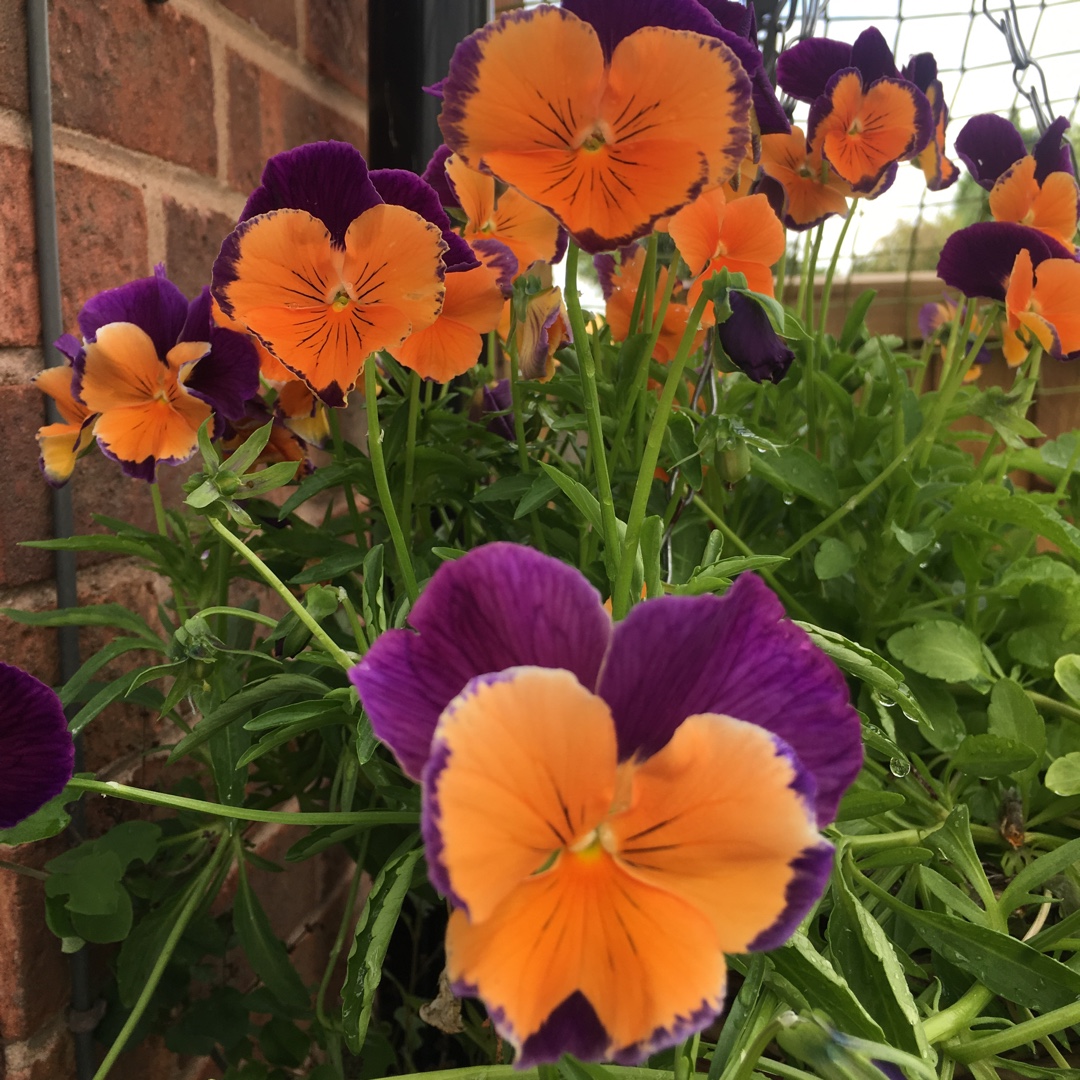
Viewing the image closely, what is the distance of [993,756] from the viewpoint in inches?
19.5

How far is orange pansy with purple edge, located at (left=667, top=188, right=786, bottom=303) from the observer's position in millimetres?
504

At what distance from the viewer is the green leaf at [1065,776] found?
0.49m

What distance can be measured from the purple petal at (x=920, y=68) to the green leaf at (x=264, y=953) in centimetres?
78

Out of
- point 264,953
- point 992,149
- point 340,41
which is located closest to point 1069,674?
point 992,149

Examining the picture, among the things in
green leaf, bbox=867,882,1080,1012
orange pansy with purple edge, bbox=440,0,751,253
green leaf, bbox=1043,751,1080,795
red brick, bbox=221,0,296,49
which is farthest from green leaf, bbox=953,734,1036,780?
red brick, bbox=221,0,296,49

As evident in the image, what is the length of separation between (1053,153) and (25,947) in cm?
93

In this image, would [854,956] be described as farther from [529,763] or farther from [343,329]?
[343,329]

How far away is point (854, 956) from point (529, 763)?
23 cm

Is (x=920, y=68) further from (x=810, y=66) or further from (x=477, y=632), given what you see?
(x=477, y=632)

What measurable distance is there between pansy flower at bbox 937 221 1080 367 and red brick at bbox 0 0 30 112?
0.59m

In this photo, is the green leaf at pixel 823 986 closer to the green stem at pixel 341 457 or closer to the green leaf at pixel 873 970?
the green leaf at pixel 873 970

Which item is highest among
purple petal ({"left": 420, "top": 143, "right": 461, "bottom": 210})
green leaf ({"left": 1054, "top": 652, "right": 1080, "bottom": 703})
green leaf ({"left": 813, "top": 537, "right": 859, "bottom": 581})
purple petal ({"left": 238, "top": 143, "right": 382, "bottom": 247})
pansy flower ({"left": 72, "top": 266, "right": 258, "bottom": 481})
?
purple petal ({"left": 420, "top": 143, "right": 461, "bottom": 210})

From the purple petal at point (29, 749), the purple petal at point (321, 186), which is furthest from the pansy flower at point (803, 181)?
the purple petal at point (29, 749)

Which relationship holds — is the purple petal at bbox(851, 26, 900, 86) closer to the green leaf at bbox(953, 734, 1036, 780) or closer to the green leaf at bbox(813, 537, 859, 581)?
the green leaf at bbox(813, 537, 859, 581)
